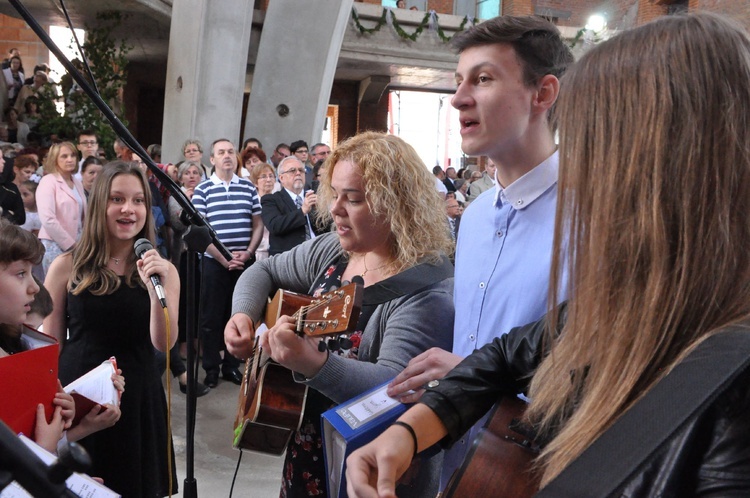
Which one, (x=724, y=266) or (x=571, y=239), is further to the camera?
(x=571, y=239)

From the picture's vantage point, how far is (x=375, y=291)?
2021mm

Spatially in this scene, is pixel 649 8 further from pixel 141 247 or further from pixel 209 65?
pixel 141 247

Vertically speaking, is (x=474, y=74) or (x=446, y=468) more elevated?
(x=474, y=74)

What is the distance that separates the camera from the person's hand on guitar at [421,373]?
4.85 ft

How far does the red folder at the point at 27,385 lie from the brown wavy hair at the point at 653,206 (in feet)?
4.49

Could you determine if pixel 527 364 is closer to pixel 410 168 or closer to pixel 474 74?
pixel 474 74

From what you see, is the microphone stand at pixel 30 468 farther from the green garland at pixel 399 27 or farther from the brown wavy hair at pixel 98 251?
the green garland at pixel 399 27

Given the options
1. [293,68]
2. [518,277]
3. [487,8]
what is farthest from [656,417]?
[487,8]

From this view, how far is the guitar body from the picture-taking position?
3.64ft

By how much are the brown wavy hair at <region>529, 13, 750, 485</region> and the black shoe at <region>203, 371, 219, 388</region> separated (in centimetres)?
495

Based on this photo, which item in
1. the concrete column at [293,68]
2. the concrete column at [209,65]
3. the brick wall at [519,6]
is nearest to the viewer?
the concrete column at [209,65]

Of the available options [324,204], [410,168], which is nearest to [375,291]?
[410,168]

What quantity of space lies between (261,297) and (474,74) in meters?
1.16

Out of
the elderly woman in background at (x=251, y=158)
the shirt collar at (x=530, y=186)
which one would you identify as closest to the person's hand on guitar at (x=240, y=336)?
the shirt collar at (x=530, y=186)
